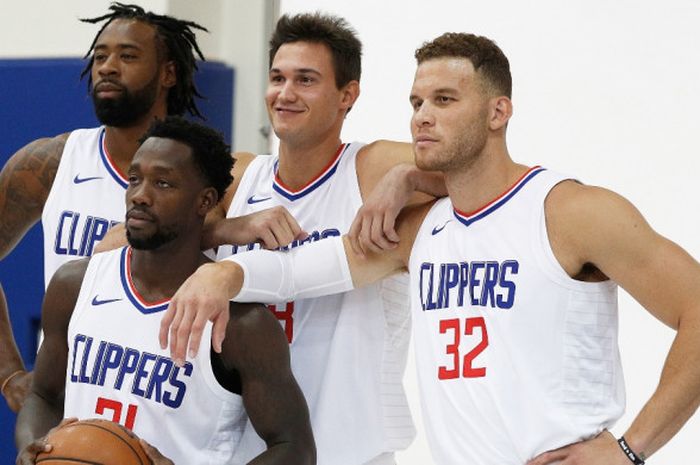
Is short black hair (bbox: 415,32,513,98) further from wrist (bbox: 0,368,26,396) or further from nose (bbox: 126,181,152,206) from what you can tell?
wrist (bbox: 0,368,26,396)

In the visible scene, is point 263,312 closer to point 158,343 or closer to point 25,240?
point 158,343

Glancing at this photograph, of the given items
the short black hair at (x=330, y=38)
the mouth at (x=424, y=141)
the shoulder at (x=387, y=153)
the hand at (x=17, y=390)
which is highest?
the short black hair at (x=330, y=38)

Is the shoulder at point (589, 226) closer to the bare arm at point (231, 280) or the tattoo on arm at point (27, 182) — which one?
the bare arm at point (231, 280)

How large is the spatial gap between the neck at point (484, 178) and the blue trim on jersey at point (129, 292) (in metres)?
0.73

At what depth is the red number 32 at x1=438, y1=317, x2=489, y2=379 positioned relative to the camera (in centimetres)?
277

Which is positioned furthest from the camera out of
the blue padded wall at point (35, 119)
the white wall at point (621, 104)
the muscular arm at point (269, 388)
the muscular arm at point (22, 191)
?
the blue padded wall at point (35, 119)

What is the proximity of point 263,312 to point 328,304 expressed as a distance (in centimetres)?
28

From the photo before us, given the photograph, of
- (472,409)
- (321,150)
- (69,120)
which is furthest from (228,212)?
(69,120)

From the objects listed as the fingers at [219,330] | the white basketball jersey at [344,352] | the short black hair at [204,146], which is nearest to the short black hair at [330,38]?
the white basketball jersey at [344,352]

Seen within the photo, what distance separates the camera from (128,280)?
3.15 meters

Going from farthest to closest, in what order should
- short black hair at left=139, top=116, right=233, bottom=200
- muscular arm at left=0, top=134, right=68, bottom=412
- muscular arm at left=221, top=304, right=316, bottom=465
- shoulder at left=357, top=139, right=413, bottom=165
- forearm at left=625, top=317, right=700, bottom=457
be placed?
muscular arm at left=0, top=134, right=68, bottom=412 < shoulder at left=357, top=139, right=413, bottom=165 < short black hair at left=139, top=116, right=233, bottom=200 < muscular arm at left=221, top=304, right=316, bottom=465 < forearm at left=625, top=317, right=700, bottom=457

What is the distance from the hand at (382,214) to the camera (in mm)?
3021

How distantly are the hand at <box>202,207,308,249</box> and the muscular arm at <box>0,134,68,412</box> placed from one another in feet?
2.71

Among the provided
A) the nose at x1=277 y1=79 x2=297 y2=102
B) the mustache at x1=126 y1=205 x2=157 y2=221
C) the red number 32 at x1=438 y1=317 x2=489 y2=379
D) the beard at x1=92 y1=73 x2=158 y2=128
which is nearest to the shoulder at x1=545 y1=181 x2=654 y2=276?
the red number 32 at x1=438 y1=317 x2=489 y2=379
